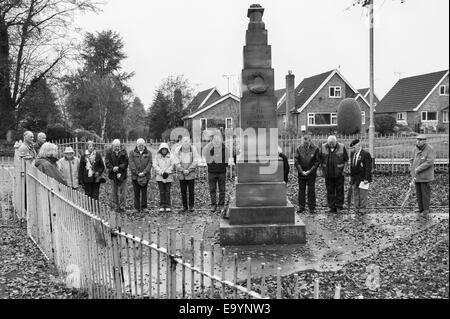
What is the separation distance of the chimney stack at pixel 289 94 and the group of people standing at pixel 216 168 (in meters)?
33.0

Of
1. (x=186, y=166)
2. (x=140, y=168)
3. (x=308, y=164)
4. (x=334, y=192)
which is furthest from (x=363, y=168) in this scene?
(x=140, y=168)

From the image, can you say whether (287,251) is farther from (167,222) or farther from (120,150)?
(120,150)

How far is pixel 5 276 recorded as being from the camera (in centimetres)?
722

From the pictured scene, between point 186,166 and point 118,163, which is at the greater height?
point 118,163

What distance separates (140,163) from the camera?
476 inches

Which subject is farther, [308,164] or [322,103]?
[322,103]

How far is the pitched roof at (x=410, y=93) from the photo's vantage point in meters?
46.4

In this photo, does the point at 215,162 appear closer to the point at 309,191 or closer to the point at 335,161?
the point at 309,191

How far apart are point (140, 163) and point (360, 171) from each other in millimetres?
5208

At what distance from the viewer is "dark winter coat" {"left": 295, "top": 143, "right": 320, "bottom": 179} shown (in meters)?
11.4

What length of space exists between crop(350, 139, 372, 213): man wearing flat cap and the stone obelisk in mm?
2699

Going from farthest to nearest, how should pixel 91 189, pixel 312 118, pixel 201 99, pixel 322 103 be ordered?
pixel 201 99 < pixel 322 103 < pixel 312 118 < pixel 91 189

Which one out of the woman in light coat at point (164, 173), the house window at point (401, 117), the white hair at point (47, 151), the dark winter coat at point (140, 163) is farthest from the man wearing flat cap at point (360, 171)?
the house window at point (401, 117)
